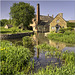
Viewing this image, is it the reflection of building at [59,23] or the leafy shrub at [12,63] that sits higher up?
the reflection of building at [59,23]

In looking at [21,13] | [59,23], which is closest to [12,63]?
[59,23]

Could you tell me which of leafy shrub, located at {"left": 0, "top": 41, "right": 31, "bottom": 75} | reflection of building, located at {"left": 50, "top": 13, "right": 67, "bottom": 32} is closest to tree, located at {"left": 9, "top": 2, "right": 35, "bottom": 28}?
reflection of building, located at {"left": 50, "top": 13, "right": 67, "bottom": 32}

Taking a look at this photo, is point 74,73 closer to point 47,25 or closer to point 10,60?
point 10,60

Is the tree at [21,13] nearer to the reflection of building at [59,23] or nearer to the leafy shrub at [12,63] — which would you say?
the reflection of building at [59,23]

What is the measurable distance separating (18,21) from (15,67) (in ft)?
123

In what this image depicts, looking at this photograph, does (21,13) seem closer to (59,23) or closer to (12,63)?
(59,23)

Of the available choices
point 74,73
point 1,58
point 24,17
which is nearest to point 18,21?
point 24,17

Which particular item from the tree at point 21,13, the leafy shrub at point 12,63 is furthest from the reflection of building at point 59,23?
the leafy shrub at point 12,63

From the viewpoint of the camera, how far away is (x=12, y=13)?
43188 mm

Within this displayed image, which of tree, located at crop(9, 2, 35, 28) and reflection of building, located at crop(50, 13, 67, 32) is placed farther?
Result: tree, located at crop(9, 2, 35, 28)

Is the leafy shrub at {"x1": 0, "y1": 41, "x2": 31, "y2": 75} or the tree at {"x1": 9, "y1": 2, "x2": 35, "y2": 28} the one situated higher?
the tree at {"x1": 9, "y1": 2, "x2": 35, "y2": 28}

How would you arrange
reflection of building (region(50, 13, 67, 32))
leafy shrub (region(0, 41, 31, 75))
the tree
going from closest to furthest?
leafy shrub (region(0, 41, 31, 75)) → reflection of building (region(50, 13, 67, 32)) → the tree

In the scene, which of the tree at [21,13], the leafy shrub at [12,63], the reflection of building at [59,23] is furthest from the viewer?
the tree at [21,13]

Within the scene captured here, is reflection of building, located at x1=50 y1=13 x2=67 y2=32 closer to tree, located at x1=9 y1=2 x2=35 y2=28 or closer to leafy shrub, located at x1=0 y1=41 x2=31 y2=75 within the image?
tree, located at x1=9 y1=2 x2=35 y2=28
